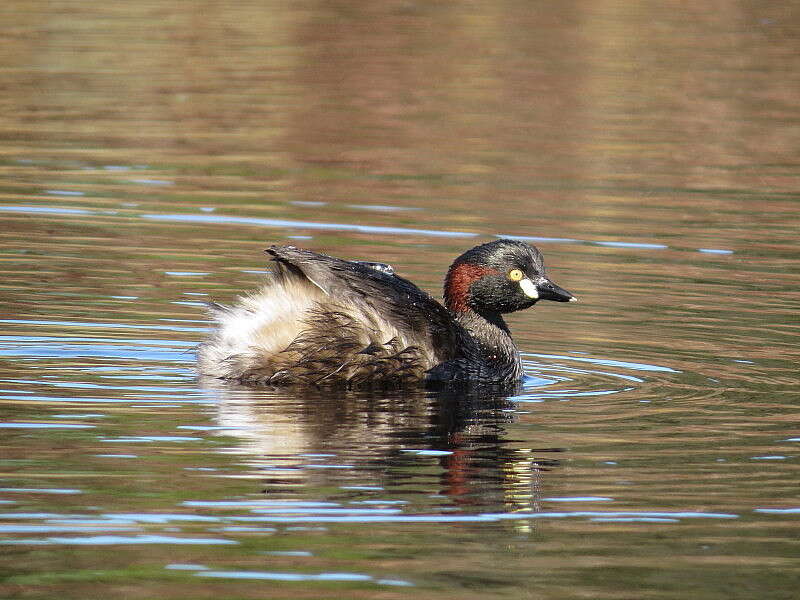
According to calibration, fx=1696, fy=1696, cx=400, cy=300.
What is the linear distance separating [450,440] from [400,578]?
218 cm

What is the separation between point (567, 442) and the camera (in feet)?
25.4

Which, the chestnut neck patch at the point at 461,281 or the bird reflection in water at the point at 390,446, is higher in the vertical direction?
the chestnut neck patch at the point at 461,281

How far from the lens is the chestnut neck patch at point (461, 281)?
31.9ft

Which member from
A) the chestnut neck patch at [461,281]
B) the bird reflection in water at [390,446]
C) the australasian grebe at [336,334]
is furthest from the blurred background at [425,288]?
the chestnut neck patch at [461,281]

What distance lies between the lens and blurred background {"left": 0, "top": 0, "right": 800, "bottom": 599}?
6.03m

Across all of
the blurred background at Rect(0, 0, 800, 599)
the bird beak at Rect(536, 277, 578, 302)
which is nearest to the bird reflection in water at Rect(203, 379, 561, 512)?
the blurred background at Rect(0, 0, 800, 599)

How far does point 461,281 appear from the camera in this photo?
9.78m

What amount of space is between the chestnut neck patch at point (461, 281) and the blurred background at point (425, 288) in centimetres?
57

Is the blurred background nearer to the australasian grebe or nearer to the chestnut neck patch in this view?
the australasian grebe

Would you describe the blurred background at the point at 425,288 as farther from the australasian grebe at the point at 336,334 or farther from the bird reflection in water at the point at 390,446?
the australasian grebe at the point at 336,334

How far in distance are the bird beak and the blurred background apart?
0.38 meters

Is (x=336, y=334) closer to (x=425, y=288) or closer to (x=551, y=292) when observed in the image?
(x=551, y=292)

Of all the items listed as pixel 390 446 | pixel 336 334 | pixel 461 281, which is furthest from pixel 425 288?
pixel 390 446

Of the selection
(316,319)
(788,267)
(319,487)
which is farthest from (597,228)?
(319,487)
